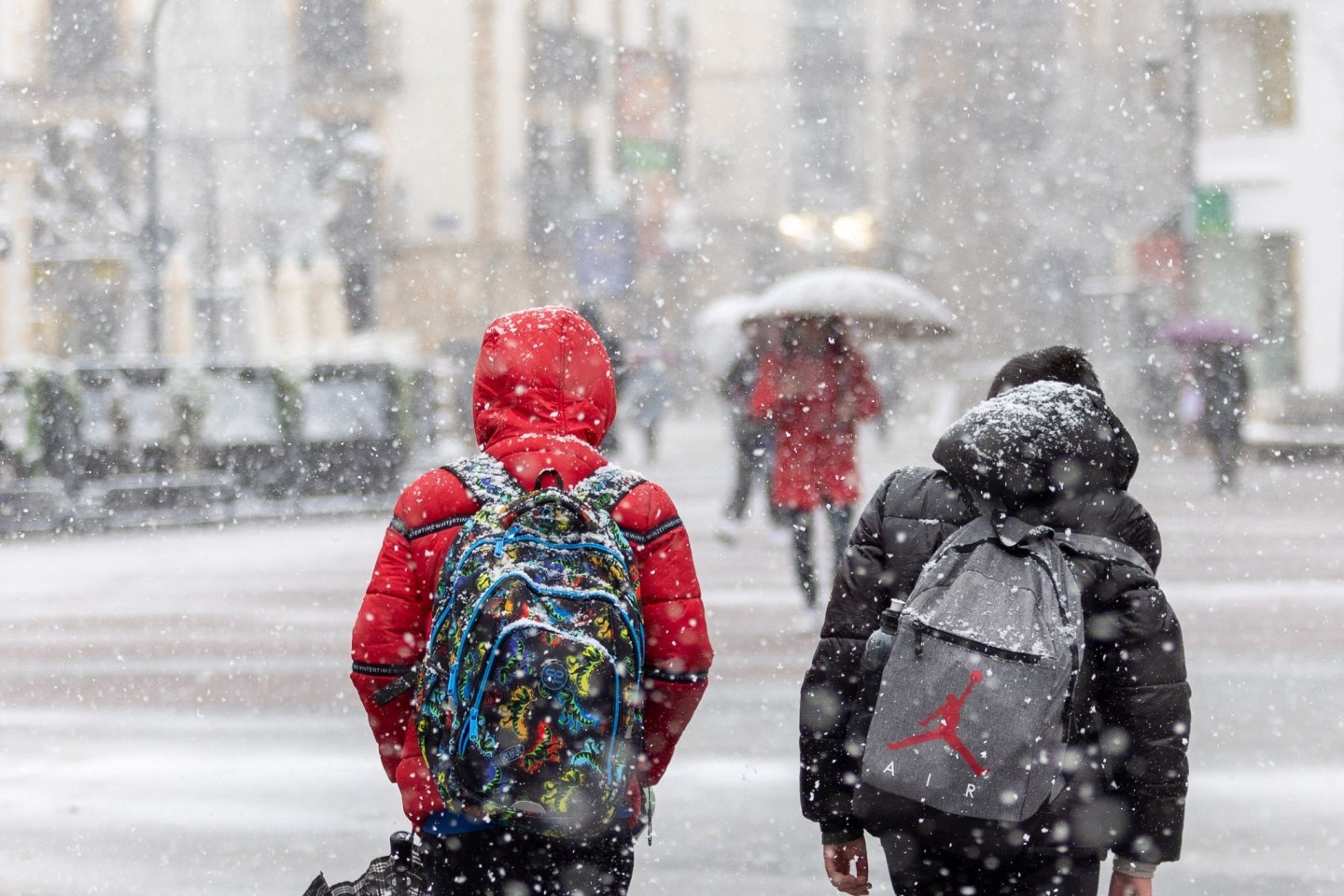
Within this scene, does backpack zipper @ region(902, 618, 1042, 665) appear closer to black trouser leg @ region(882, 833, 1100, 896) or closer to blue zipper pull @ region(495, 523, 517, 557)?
black trouser leg @ region(882, 833, 1100, 896)

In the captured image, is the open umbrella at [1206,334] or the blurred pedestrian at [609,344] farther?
the open umbrella at [1206,334]

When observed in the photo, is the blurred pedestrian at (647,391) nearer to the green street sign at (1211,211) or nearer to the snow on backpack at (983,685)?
the green street sign at (1211,211)

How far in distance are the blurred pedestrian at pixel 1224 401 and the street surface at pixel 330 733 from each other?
3515 millimetres

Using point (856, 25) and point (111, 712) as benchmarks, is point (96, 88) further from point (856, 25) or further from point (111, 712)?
point (856, 25)

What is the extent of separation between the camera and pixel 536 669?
2441 millimetres

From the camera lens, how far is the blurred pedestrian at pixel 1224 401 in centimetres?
1648

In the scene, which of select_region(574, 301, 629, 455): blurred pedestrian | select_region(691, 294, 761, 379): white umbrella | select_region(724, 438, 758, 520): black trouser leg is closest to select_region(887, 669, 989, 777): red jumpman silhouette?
select_region(724, 438, 758, 520): black trouser leg

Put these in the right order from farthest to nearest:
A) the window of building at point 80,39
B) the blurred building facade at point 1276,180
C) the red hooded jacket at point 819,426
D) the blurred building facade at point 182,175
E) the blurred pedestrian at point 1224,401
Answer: the window of building at point 80,39
the blurred building facade at point 182,175
the blurred building facade at point 1276,180
the blurred pedestrian at point 1224,401
the red hooded jacket at point 819,426

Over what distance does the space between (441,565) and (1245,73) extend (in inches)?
1220

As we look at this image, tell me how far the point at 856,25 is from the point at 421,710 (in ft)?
230

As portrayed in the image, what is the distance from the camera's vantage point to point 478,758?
2467mm

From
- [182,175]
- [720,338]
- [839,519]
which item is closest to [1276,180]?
[720,338]

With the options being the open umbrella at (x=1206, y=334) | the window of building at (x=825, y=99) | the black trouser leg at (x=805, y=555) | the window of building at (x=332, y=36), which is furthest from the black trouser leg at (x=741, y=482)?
the window of building at (x=825, y=99)

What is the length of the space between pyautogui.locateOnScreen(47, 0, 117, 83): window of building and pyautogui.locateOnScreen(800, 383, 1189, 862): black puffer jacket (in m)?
36.8
